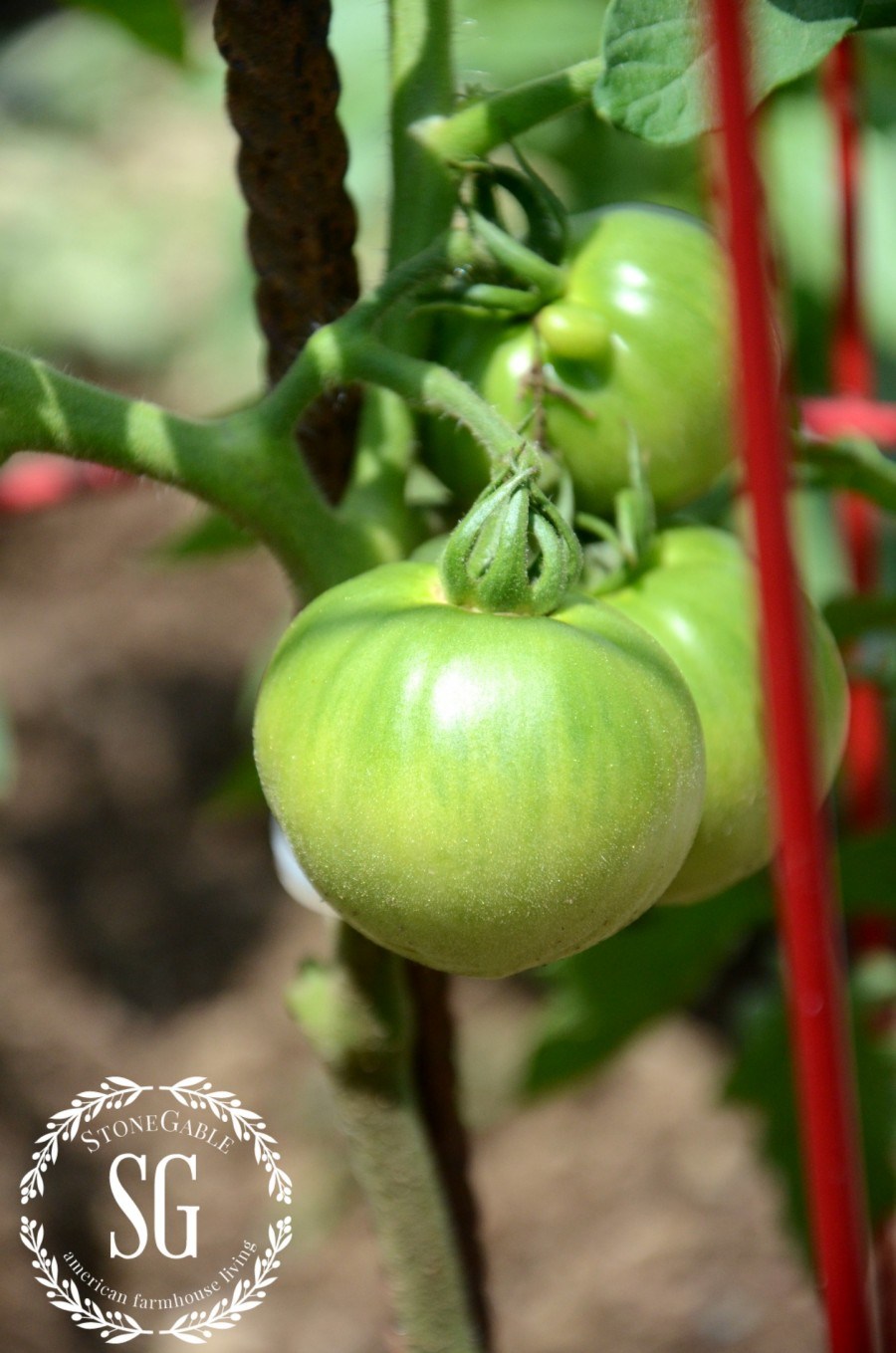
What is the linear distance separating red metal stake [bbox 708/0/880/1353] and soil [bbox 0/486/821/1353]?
921 millimetres

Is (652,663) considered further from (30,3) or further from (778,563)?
(30,3)

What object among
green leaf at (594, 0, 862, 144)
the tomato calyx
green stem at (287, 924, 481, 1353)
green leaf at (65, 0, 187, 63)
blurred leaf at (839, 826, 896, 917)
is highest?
green leaf at (594, 0, 862, 144)

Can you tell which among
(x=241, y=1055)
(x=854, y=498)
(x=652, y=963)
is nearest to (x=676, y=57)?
(x=854, y=498)

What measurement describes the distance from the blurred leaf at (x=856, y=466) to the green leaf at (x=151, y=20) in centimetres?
34

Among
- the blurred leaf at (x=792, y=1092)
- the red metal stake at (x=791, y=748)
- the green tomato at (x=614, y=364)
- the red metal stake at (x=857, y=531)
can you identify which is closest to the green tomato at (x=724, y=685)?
the green tomato at (x=614, y=364)

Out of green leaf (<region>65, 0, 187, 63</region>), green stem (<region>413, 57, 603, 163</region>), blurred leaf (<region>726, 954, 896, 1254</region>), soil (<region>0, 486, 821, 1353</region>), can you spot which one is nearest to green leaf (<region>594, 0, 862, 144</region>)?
green stem (<region>413, 57, 603, 163</region>)

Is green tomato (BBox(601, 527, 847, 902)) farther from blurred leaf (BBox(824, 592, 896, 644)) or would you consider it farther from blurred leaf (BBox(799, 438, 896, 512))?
blurred leaf (BBox(824, 592, 896, 644))

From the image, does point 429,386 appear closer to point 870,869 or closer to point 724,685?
point 724,685

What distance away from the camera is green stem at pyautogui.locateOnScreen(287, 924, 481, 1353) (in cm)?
53

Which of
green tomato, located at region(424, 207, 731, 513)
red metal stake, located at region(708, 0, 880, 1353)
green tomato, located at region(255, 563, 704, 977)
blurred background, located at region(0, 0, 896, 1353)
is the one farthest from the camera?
blurred background, located at region(0, 0, 896, 1353)

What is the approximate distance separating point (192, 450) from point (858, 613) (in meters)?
0.37

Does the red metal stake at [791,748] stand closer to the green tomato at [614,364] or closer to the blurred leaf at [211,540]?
the green tomato at [614,364]

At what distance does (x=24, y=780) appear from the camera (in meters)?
1.85

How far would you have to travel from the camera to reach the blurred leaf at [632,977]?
81 centimetres
